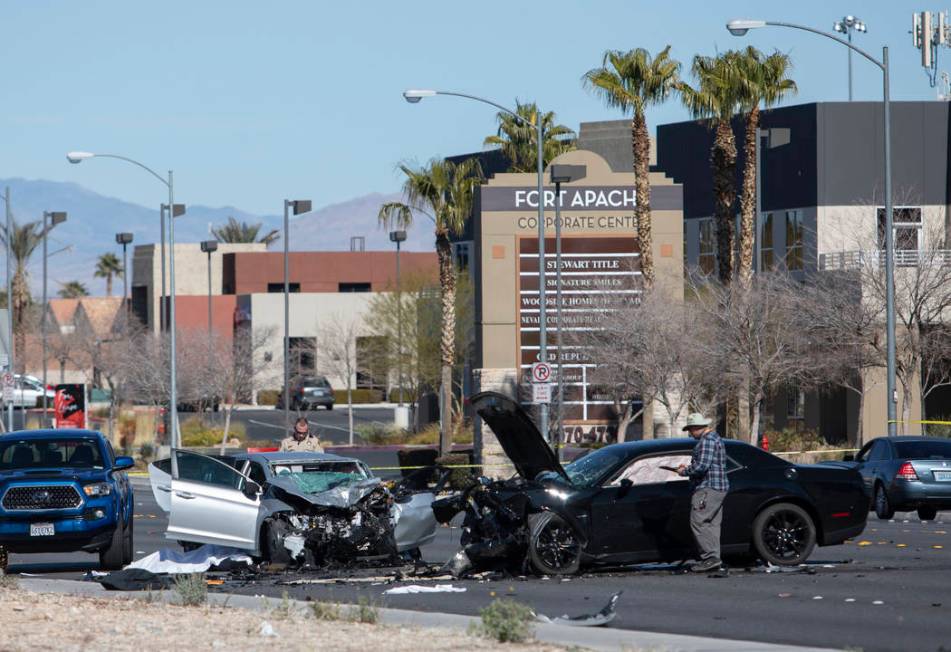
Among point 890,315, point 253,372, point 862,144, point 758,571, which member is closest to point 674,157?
point 862,144

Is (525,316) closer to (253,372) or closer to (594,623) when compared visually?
(253,372)

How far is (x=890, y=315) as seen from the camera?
31.4 meters

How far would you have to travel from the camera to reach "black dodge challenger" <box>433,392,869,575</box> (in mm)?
16438

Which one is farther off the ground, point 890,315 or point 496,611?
point 890,315

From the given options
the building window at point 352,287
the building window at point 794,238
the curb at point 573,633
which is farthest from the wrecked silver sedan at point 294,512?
the building window at point 352,287

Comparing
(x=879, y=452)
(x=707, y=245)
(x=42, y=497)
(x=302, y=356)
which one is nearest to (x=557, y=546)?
(x=42, y=497)

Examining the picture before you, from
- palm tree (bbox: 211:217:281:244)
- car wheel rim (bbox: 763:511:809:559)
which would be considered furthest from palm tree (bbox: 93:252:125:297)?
car wheel rim (bbox: 763:511:809:559)

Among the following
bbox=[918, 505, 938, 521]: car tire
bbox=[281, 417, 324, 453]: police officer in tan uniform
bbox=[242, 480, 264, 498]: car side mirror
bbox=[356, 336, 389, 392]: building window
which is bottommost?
bbox=[918, 505, 938, 521]: car tire

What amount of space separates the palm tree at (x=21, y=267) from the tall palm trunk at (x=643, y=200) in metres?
43.3

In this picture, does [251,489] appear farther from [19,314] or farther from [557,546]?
[19,314]

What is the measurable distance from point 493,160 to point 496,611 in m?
64.7

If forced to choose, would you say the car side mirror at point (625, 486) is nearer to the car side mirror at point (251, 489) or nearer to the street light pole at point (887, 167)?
the car side mirror at point (251, 489)

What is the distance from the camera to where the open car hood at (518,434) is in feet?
54.0

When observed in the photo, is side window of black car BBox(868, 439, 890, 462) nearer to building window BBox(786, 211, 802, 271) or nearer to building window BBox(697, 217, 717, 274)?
building window BBox(786, 211, 802, 271)
